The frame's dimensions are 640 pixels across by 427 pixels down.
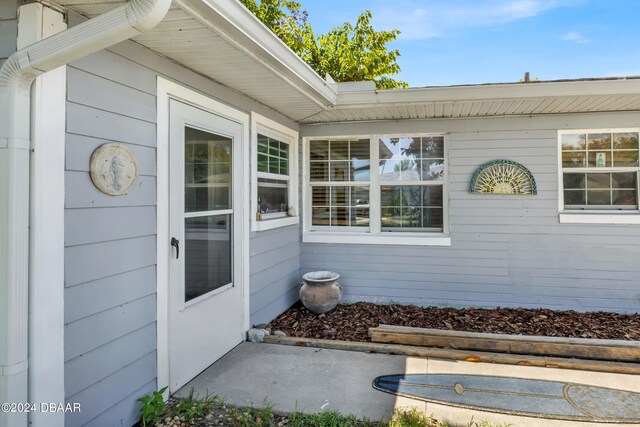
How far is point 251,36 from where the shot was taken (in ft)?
7.53

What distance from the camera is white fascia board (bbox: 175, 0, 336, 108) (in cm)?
192

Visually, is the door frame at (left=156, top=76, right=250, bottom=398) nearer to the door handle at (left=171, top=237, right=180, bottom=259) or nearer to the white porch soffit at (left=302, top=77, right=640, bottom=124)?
the door handle at (left=171, top=237, right=180, bottom=259)

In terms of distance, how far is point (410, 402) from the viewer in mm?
2537

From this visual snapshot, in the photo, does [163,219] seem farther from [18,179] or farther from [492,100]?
[492,100]

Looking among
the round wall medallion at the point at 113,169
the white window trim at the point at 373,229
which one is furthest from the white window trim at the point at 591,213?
the round wall medallion at the point at 113,169

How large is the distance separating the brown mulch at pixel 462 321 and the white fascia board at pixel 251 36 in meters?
2.50

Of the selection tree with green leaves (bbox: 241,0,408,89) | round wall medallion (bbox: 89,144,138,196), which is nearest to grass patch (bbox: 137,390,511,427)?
round wall medallion (bbox: 89,144,138,196)

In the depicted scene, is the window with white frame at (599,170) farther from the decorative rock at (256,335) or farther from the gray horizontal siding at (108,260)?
the gray horizontal siding at (108,260)

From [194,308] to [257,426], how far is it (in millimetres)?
1018

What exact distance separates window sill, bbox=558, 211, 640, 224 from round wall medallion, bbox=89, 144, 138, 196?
4.59 metres

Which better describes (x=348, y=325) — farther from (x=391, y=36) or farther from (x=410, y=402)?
(x=391, y=36)

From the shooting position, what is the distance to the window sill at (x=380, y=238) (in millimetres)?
4777

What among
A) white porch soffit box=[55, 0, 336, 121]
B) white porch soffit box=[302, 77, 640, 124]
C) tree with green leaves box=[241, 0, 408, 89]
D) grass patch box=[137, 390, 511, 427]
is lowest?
grass patch box=[137, 390, 511, 427]

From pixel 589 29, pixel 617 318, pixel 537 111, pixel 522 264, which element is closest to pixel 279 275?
pixel 522 264
